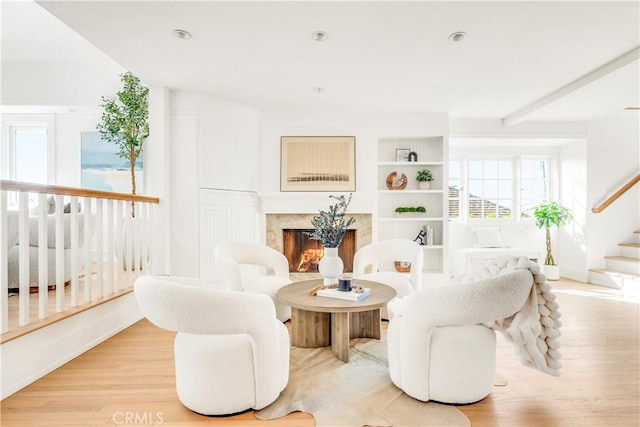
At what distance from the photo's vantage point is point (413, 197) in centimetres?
497

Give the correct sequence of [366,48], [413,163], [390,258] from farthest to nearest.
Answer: [413,163], [390,258], [366,48]

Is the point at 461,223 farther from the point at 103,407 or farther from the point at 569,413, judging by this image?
the point at 103,407

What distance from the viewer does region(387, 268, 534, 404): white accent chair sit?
1621 mm

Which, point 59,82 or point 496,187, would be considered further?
point 496,187

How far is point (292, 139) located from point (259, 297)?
3241 millimetres

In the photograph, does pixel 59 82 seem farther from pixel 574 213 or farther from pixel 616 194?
pixel 616 194

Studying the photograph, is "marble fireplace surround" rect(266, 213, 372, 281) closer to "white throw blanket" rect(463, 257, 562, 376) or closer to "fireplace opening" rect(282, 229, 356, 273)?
"fireplace opening" rect(282, 229, 356, 273)

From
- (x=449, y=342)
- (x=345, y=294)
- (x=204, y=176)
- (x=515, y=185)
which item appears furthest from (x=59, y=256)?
(x=515, y=185)

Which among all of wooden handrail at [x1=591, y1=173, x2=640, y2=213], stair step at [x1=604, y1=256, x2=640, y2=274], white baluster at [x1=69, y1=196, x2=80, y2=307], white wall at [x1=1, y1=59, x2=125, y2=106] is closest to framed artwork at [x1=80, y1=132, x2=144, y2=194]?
white wall at [x1=1, y1=59, x2=125, y2=106]

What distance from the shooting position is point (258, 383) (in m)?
Result: 1.69

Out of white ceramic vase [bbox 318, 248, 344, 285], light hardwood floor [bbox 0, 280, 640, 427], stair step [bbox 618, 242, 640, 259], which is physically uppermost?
white ceramic vase [bbox 318, 248, 344, 285]

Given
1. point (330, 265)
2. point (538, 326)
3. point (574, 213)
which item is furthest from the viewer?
point (574, 213)

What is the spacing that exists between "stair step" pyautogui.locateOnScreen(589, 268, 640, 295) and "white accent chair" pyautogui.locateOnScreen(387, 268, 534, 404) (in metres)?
4.00

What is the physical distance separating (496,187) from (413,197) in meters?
1.85
